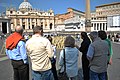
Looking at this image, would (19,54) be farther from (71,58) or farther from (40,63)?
(71,58)

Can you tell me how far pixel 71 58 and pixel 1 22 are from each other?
6990cm

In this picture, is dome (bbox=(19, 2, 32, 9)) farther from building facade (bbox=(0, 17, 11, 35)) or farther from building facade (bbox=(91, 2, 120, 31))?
building facade (bbox=(0, 17, 11, 35))

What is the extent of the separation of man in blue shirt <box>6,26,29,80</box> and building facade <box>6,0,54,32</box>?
357ft

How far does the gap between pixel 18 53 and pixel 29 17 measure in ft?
379

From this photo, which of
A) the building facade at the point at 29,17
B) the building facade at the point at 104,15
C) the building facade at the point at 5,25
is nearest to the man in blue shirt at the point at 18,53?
the building facade at the point at 5,25

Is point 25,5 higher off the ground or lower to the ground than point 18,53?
higher

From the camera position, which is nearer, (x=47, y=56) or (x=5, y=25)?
(x=47, y=56)

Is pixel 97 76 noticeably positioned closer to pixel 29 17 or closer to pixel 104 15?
pixel 104 15

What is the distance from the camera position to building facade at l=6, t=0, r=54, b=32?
11594cm

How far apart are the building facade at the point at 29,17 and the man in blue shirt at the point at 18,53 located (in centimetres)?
10874

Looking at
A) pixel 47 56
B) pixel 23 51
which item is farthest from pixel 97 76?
pixel 23 51

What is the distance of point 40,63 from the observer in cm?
409

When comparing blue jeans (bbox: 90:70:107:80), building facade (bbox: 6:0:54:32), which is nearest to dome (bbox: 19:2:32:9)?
building facade (bbox: 6:0:54:32)

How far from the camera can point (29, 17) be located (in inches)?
4670
